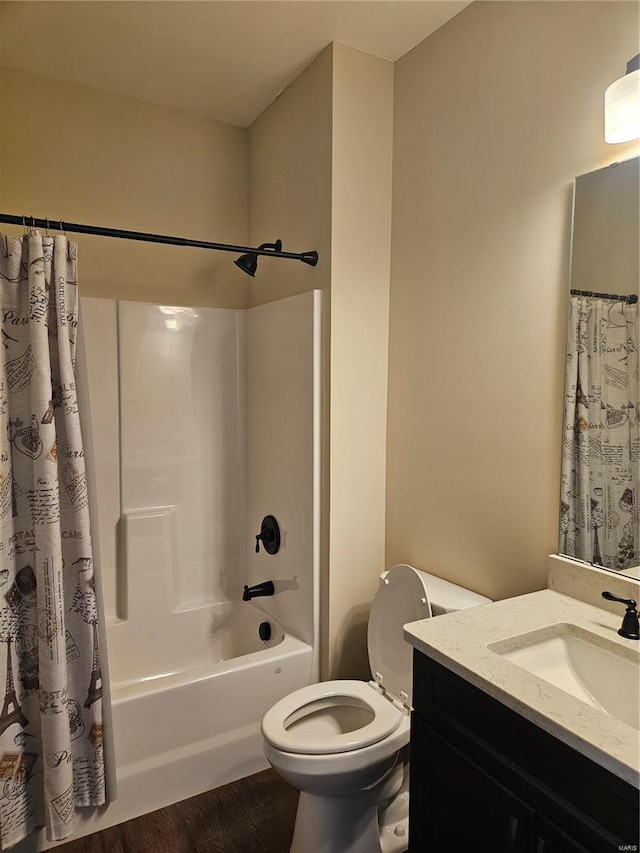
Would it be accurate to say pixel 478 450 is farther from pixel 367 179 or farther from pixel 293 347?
pixel 367 179

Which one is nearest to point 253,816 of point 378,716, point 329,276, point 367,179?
point 378,716

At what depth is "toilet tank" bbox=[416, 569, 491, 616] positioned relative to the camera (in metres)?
1.72

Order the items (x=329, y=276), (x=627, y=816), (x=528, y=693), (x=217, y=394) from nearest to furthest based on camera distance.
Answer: (x=627, y=816), (x=528, y=693), (x=329, y=276), (x=217, y=394)

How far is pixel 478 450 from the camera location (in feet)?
6.06

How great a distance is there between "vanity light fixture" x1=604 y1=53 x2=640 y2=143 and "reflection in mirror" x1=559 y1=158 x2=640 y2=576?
8 centimetres

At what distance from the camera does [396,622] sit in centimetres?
191

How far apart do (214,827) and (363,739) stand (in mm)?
726

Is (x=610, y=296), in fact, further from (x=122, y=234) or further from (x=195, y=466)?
(x=195, y=466)

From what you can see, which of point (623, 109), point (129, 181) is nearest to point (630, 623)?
point (623, 109)

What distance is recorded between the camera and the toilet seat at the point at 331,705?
1.57m

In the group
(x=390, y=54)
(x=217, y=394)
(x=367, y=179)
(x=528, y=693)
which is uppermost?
(x=390, y=54)

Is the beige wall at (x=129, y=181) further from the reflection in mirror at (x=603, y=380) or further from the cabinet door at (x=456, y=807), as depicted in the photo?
the cabinet door at (x=456, y=807)

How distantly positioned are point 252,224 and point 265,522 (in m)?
1.44

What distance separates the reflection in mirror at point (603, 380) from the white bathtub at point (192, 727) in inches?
47.3
